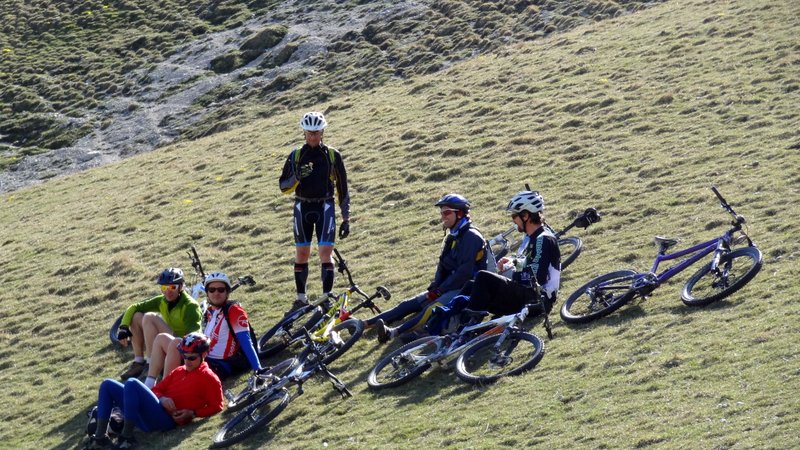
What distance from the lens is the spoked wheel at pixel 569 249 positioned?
16734mm

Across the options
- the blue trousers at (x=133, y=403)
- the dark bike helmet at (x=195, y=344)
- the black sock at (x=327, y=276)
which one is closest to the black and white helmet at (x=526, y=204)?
the black sock at (x=327, y=276)

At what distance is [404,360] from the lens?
44.0 feet

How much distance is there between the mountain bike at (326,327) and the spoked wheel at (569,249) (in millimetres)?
2895

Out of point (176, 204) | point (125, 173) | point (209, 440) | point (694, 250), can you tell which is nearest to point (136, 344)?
point (209, 440)

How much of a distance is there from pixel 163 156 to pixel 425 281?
21.6m

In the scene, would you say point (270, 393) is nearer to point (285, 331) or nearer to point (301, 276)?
point (285, 331)

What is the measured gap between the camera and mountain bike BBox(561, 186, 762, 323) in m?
13.7

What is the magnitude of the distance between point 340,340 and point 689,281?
4.72 m

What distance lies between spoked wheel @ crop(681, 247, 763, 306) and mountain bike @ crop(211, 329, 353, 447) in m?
4.56

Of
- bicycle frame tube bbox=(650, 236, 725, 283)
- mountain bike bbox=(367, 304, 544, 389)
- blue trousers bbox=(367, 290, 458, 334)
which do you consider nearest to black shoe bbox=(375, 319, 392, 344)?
blue trousers bbox=(367, 290, 458, 334)

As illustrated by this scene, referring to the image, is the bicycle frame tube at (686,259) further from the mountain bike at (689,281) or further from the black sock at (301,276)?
the black sock at (301,276)

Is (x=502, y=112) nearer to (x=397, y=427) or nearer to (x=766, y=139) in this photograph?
(x=766, y=139)

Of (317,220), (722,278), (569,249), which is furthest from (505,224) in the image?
(722,278)

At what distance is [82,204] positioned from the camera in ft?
104
